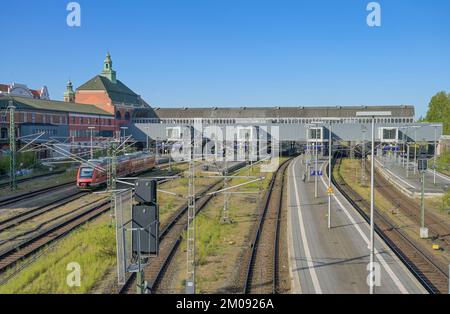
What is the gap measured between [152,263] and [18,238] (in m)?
8.70

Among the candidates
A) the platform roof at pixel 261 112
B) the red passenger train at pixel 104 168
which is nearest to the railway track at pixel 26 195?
the red passenger train at pixel 104 168

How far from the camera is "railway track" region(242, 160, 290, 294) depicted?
1484 centimetres

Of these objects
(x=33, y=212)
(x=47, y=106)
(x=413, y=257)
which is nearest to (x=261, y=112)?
(x=47, y=106)

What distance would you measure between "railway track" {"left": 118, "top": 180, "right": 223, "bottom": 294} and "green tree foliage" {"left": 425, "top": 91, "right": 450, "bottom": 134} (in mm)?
81629

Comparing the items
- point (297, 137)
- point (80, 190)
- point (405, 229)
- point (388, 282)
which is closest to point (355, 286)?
point (388, 282)

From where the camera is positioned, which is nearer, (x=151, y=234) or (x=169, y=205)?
(x=151, y=234)

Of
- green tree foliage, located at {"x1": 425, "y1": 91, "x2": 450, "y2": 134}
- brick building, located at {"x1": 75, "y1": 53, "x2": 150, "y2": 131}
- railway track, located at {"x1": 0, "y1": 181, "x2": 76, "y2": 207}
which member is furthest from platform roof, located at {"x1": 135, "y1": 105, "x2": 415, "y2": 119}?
railway track, located at {"x1": 0, "y1": 181, "x2": 76, "y2": 207}

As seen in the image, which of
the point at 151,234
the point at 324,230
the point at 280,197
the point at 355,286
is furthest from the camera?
the point at 280,197

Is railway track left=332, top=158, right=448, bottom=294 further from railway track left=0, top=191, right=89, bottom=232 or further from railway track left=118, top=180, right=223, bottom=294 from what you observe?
railway track left=0, top=191, right=89, bottom=232

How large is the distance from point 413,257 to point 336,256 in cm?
455

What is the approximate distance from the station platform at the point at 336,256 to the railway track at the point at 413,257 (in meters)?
0.97

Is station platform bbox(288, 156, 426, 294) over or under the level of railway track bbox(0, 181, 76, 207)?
under
